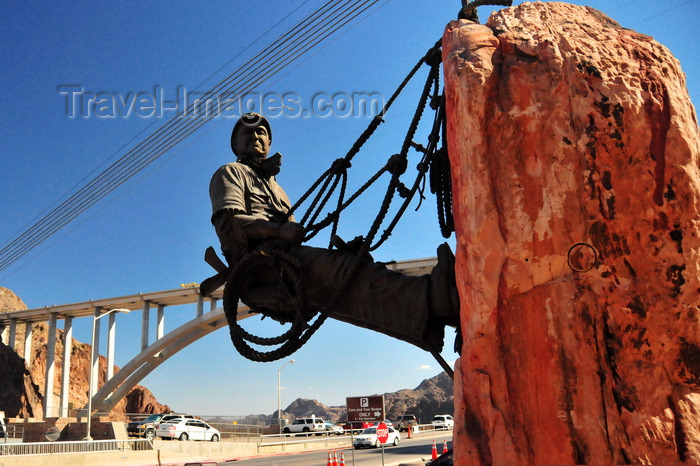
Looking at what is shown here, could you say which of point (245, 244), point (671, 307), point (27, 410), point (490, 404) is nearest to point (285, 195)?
point (245, 244)

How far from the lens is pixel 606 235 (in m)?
2.67

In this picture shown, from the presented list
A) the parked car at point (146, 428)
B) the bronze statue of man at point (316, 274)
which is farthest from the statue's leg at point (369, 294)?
the parked car at point (146, 428)

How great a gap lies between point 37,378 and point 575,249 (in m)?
59.6

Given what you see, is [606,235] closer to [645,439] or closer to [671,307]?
[671,307]

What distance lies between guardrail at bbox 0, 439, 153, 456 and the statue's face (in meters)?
14.1

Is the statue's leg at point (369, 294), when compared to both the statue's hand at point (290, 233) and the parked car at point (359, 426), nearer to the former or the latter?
the statue's hand at point (290, 233)

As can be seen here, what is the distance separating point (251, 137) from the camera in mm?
4895

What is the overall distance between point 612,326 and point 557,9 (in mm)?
1768

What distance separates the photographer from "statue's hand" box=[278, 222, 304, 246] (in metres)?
4.04

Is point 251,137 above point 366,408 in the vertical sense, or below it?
above

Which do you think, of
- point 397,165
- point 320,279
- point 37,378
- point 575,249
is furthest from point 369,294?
point 37,378

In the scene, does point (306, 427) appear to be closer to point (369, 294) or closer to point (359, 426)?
point (359, 426)

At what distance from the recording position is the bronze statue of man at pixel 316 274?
11.7ft

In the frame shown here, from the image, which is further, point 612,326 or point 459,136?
point 459,136
